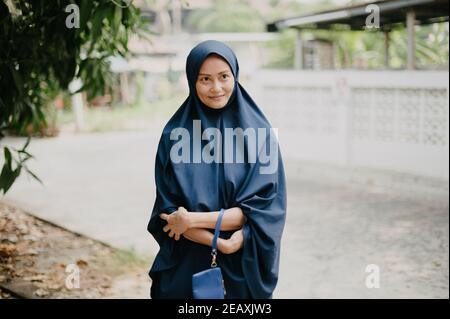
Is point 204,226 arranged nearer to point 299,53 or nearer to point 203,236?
point 203,236

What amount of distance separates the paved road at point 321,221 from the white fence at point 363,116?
0.42 metres

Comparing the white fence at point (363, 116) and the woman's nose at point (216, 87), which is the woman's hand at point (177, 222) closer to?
the woman's nose at point (216, 87)

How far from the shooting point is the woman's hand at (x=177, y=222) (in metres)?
1.96

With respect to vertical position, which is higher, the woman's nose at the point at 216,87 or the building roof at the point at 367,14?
the building roof at the point at 367,14

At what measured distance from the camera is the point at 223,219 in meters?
1.99

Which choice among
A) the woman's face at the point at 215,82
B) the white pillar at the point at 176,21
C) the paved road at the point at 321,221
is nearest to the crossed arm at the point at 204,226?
the woman's face at the point at 215,82

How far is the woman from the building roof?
5.82 m

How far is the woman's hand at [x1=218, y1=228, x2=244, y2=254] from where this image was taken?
79.1 inches

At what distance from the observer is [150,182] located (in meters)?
8.73

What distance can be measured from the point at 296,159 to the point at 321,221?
3186mm

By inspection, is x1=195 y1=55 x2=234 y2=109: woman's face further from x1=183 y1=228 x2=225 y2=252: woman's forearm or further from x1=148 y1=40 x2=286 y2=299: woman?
x1=183 y1=228 x2=225 y2=252: woman's forearm
